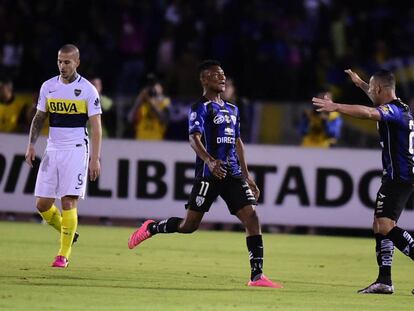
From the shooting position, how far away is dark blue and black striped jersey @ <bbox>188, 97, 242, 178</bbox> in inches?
471

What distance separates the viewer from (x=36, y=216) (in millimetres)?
20562

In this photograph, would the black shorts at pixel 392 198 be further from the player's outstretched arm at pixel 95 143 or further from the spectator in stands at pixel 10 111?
the spectator in stands at pixel 10 111

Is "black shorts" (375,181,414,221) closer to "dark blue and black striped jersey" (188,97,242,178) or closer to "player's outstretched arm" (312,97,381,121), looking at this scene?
"player's outstretched arm" (312,97,381,121)

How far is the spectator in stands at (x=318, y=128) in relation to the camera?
810 inches

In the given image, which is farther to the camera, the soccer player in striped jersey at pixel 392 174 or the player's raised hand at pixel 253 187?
the player's raised hand at pixel 253 187

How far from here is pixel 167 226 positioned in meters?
12.8

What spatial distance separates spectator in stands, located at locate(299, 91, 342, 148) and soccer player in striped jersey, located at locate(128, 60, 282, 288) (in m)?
8.51

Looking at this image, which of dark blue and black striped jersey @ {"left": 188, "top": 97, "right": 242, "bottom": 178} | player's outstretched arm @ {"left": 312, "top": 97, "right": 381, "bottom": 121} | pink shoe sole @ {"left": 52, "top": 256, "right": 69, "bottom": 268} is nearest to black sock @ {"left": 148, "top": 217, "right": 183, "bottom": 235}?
dark blue and black striped jersey @ {"left": 188, "top": 97, "right": 242, "bottom": 178}

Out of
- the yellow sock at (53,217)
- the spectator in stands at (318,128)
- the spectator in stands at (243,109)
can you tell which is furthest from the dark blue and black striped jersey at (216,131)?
the spectator in stands at (318,128)

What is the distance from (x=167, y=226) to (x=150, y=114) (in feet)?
26.6

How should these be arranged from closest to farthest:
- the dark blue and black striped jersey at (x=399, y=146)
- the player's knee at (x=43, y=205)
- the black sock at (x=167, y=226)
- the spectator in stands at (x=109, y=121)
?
the dark blue and black striped jersey at (x=399, y=146) → the black sock at (x=167, y=226) → the player's knee at (x=43, y=205) → the spectator in stands at (x=109, y=121)

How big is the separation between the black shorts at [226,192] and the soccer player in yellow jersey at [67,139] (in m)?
1.44

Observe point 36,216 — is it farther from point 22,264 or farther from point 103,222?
point 22,264

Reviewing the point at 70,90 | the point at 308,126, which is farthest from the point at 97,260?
the point at 308,126
